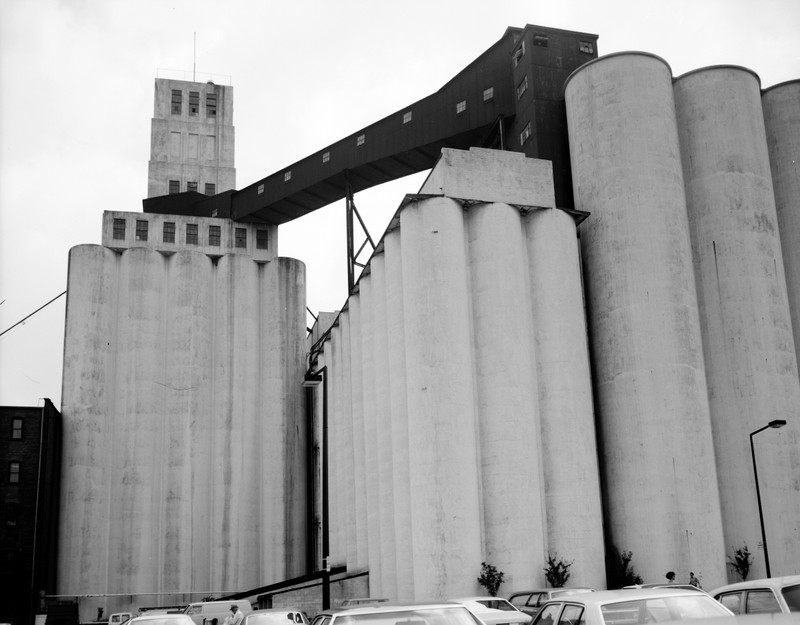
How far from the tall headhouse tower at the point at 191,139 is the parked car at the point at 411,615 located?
2888 inches

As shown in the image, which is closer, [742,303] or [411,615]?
[411,615]

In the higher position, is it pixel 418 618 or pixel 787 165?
pixel 787 165

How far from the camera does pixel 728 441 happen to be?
2028 inches

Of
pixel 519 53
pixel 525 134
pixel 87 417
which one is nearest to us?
pixel 525 134

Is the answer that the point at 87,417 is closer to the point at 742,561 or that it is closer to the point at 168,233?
the point at 168,233

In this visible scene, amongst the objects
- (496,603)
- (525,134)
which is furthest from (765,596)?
(525,134)

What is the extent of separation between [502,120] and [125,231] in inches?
1195

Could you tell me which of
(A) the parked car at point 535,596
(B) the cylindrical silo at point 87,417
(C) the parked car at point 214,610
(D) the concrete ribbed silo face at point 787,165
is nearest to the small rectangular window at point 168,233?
(B) the cylindrical silo at point 87,417

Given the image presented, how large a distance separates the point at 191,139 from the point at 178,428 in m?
28.7

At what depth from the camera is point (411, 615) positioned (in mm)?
11898

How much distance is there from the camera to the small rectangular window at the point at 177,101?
8494 centimetres

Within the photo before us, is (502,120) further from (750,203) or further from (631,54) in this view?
(750,203)

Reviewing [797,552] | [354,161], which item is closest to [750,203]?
[797,552]

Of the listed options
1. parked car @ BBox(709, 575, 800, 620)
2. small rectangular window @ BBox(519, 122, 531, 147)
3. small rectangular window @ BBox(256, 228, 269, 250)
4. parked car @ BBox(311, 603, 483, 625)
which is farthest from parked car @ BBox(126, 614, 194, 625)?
small rectangular window @ BBox(256, 228, 269, 250)
